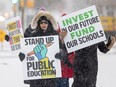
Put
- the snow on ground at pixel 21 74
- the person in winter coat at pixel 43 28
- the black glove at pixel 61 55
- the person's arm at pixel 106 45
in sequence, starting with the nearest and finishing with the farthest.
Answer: the black glove at pixel 61 55
the person in winter coat at pixel 43 28
the person's arm at pixel 106 45
the snow on ground at pixel 21 74

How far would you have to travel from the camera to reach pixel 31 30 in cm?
670

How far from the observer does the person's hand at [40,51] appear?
6.38 metres

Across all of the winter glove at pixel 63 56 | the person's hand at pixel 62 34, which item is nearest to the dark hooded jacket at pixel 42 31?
the person's hand at pixel 62 34

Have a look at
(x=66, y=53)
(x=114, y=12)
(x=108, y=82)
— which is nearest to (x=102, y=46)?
→ (x=66, y=53)

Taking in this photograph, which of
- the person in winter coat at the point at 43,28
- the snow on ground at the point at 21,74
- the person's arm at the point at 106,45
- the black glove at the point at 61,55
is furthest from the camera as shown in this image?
the snow on ground at the point at 21,74

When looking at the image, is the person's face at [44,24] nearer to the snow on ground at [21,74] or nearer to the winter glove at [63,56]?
the winter glove at [63,56]

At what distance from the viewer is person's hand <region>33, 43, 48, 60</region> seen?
251 inches

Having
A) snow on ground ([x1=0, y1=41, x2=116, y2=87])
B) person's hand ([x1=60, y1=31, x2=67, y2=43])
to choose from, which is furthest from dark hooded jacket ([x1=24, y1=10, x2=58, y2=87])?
snow on ground ([x1=0, y1=41, x2=116, y2=87])

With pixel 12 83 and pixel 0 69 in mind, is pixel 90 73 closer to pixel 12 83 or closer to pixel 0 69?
pixel 12 83

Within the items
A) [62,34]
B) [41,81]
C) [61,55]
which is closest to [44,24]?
[62,34]

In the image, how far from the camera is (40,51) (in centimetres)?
637

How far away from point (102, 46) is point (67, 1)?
2968 centimetres

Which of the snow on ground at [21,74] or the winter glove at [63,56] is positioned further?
the snow on ground at [21,74]

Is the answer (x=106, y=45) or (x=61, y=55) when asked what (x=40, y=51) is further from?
(x=106, y=45)
